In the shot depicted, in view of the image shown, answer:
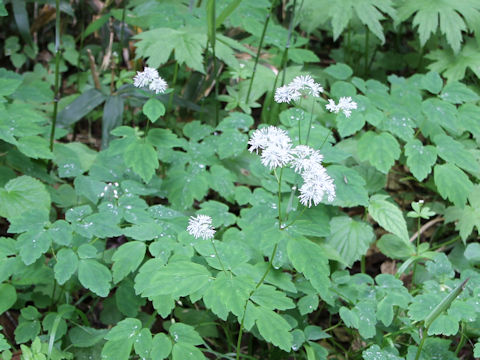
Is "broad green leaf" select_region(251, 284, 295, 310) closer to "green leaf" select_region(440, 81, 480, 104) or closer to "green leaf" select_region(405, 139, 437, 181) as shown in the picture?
"green leaf" select_region(405, 139, 437, 181)

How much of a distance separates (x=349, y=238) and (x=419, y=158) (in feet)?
1.31

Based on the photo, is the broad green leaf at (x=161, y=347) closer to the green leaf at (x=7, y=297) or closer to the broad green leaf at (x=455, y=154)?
the green leaf at (x=7, y=297)

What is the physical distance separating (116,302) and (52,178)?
67cm

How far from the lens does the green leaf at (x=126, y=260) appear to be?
1.50 m

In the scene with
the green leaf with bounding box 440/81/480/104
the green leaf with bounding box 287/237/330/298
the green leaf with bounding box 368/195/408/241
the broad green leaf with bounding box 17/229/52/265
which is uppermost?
the green leaf with bounding box 440/81/480/104

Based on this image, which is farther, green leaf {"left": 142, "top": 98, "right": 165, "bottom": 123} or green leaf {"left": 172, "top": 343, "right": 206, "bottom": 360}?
green leaf {"left": 142, "top": 98, "right": 165, "bottom": 123}

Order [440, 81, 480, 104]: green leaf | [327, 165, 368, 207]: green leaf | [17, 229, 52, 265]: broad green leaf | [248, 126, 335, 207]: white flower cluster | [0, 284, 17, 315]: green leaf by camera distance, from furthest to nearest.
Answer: [440, 81, 480, 104]: green leaf, [327, 165, 368, 207]: green leaf, [0, 284, 17, 315]: green leaf, [17, 229, 52, 265]: broad green leaf, [248, 126, 335, 207]: white flower cluster

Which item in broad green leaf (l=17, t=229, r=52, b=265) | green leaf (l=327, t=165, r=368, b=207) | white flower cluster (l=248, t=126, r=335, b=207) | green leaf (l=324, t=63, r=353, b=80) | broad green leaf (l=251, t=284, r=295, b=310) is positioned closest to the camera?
white flower cluster (l=248, t=126, r=335, b=207)

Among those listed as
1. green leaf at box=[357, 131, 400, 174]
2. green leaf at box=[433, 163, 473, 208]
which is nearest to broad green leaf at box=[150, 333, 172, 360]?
green leaf at box=[357, 131, 400, 174]

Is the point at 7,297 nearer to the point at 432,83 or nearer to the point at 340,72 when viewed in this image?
the point at 340,72

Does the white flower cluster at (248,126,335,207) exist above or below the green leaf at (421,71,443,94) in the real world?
above

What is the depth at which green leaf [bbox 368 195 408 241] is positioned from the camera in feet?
6.07

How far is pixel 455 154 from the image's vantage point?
1.94 m

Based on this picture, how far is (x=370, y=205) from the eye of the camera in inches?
74.6
